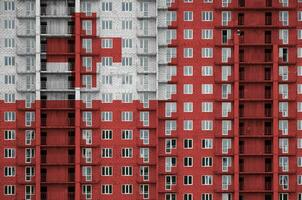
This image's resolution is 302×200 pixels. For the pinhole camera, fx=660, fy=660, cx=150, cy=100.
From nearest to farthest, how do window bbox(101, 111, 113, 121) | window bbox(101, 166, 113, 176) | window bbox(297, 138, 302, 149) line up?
window bbox(101, 166, 113, 176)
window bbox(101, 111, 113, 121)
window bbox(297, 138, 302, 149)

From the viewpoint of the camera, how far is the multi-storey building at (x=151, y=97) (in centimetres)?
9594

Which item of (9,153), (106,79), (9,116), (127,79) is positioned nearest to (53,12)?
(106,79)

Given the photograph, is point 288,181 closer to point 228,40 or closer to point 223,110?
point 223,110

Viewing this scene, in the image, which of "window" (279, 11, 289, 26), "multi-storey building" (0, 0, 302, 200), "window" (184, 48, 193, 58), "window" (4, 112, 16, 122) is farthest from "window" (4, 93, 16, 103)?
"window" (279, 11, 289, 26)

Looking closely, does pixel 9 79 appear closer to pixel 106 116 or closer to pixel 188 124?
pixel 106 116

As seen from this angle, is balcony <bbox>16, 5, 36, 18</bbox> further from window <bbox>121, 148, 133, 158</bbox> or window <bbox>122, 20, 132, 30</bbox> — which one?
window <bbox>121, 148, 133, 158</bbox>

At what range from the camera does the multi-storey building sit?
315ft

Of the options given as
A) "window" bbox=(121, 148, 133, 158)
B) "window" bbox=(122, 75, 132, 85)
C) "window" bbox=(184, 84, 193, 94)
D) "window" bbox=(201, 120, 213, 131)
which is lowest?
"window" bbox=(121, 148, 133, 158)

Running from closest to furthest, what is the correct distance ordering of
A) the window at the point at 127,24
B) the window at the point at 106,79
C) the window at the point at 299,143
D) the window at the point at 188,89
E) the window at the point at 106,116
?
1. the window at the point at 106,116
2. the window at the point at 299,143
3. the window at the point at 188,89
4. the window at the point at 106,79
5. the window at the point at 127,24

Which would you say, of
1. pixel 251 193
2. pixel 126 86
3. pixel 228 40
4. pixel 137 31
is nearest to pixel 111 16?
pixel 137 31

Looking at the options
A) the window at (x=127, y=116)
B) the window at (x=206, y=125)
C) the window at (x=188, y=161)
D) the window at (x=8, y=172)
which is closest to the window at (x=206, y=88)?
the window at (x=206, y=125)

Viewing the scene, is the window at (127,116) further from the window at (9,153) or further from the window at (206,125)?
the window at (9,153)

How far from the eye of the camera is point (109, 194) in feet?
316

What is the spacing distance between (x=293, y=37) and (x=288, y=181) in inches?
835
